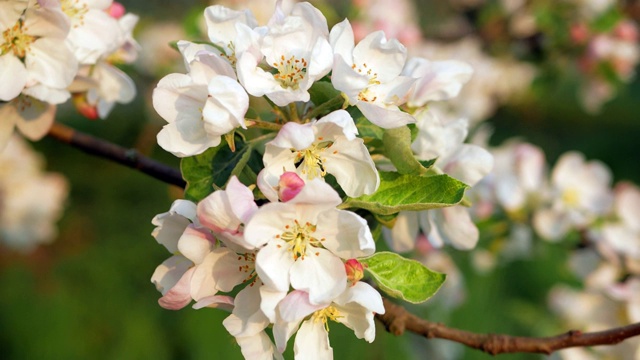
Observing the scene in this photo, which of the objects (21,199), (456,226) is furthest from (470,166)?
(21,199)

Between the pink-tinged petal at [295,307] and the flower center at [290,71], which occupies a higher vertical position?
the flower center at [290,71]

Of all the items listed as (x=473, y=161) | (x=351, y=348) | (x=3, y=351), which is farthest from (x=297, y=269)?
(x=3, y=351)

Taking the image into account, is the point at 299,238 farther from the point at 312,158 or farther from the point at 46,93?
the point at 46,93

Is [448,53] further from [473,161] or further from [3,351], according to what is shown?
[3,351]

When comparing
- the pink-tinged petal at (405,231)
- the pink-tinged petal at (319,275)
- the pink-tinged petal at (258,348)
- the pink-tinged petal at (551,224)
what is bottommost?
the pink-tinged petal at (551,224)

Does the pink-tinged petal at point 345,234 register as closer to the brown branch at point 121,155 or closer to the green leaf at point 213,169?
the green leaf at point 213,169

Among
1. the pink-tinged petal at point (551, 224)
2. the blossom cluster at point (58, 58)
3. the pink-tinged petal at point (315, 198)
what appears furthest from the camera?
the pink-tinged petal at point (551, 224)

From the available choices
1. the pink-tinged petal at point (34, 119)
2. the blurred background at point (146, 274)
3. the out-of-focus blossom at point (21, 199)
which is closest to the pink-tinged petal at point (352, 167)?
the pink-tinged petal at point (34, 119)
